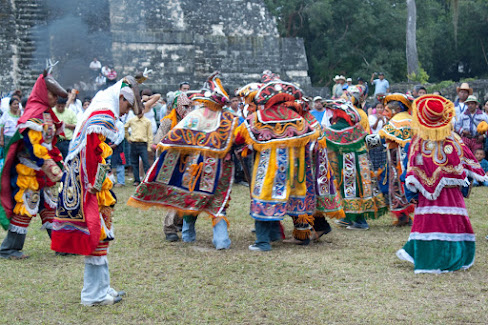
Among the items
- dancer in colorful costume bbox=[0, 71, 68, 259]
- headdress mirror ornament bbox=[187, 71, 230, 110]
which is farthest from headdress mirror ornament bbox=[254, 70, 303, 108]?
dancer in colorful costume bbox=[0, 71, 68, 259]

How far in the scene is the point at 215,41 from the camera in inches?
858

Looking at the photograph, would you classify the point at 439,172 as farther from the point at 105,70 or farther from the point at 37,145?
the point at 105,70

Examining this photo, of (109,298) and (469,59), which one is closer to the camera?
(109,298)

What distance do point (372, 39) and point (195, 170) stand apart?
99.2ft

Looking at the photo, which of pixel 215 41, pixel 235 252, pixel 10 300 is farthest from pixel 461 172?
pixel 215 41

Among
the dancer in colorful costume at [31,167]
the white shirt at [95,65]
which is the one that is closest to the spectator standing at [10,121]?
the dancer in colorful costume at [31,167]

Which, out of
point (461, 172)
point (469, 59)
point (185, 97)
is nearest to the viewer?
point (461, 172)

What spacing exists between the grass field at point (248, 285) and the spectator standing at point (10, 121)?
3.54 m

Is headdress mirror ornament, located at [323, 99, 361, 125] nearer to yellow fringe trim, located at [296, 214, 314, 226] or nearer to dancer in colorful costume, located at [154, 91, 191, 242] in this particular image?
yellow fringe trim, located at [296, 214, 314, 226]

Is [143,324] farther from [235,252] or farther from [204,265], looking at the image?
[235,252]

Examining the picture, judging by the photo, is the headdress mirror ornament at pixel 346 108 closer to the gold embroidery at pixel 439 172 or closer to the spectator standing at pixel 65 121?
the gold embroidery at pixel 439 172

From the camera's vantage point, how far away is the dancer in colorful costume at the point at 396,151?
8898 mm

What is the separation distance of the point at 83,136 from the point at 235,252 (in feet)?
9.51

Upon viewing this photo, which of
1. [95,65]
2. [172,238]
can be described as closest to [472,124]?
[172,238]
